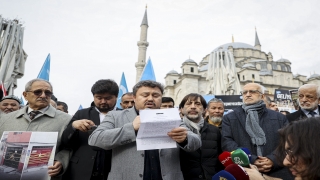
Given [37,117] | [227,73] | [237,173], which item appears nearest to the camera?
[237,173]

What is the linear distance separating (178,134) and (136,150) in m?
0.46

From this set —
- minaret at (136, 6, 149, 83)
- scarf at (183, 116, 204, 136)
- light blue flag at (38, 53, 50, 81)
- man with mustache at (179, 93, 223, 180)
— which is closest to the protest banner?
man with mustache at (179, 93, 223, 180)

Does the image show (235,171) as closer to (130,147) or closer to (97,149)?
(130,147)

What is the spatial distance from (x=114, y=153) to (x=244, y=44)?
202ft

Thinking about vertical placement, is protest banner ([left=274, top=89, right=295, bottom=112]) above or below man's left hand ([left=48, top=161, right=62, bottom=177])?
above

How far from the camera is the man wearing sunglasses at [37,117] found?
2.89 metres

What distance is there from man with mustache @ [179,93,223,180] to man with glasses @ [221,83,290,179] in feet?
0.55

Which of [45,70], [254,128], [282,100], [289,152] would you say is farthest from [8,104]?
[282,100]

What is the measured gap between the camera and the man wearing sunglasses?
2895 millimetres

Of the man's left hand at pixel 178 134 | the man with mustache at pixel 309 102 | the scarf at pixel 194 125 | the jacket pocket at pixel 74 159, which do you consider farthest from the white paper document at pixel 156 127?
the man with mustache at pixel 309 102

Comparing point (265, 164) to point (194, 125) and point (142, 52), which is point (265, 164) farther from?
point (142, 52)

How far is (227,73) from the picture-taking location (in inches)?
962

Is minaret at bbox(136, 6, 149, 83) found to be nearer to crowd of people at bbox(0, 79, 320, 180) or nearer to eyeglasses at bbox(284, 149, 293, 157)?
crowd of people at bbox(0, 79, 320, 180)

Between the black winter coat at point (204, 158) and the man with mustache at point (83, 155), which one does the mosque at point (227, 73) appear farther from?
the man with mustache at point (83, 155)
